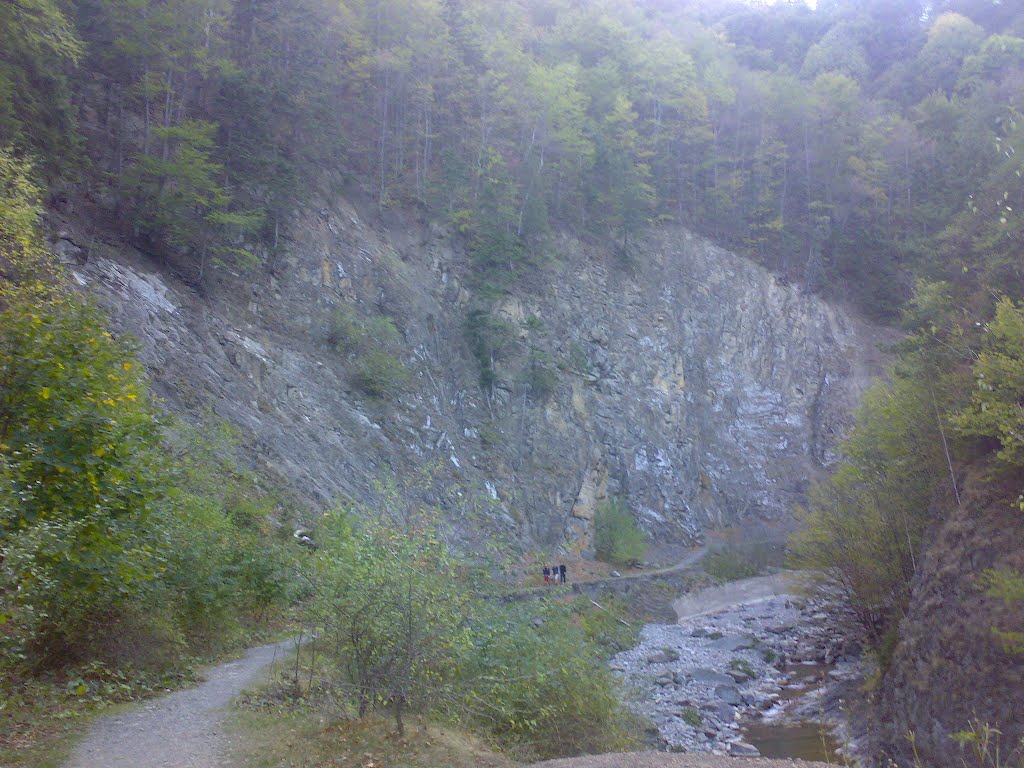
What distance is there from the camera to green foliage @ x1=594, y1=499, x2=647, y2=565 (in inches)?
1421

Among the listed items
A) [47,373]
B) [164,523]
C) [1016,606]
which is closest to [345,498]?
[164,523]

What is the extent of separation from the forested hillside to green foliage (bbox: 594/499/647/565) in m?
6.91

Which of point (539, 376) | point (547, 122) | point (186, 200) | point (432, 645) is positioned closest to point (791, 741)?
point (432, 645)

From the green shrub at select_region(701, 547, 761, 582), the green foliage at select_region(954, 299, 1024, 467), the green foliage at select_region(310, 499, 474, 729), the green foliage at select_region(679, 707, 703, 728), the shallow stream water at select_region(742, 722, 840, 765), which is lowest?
the shallow stream water at select_region(742, 722, 840, 765)

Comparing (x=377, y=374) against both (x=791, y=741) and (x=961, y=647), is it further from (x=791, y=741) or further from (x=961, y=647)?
(x=961, y=647)

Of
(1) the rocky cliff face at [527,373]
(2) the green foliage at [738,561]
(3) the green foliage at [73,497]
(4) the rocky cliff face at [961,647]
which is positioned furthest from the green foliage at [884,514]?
(3) the green foliage at [73,497]

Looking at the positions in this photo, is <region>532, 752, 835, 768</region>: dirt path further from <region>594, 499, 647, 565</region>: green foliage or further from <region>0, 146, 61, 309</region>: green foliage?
<region>594, 499, 647, 565</region>: green foliage

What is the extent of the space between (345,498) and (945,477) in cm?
1646

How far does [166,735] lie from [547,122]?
43.2 meters

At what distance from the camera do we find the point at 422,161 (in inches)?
1642

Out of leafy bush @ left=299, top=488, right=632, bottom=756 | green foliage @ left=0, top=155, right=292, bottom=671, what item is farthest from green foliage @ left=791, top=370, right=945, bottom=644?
green foliage @ left=0, top=155, right=292, bottom=671

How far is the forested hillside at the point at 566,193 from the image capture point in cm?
1187

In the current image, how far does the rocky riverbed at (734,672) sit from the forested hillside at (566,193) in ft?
8.22

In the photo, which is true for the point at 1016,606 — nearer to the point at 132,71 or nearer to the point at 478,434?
the point at 478,434
